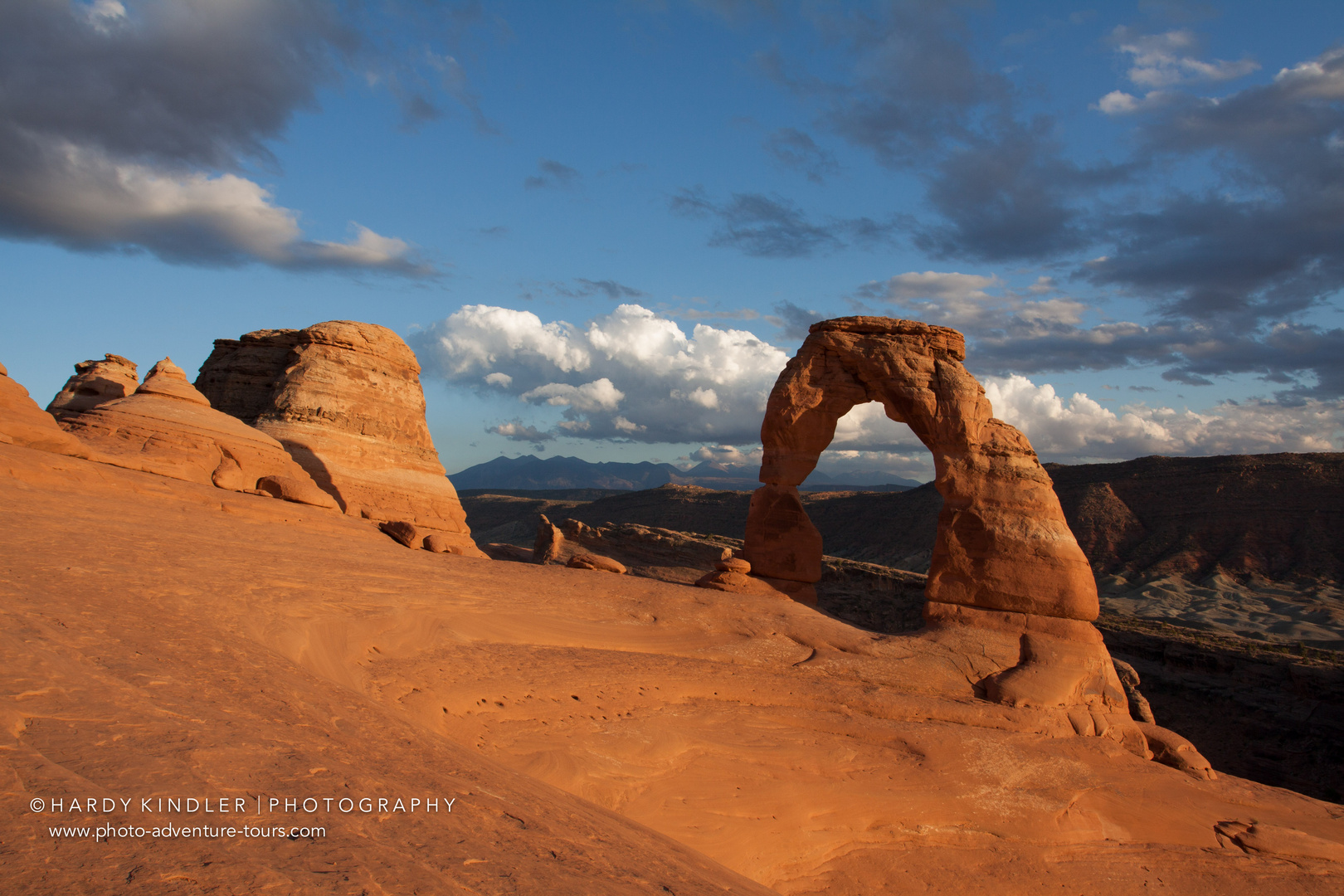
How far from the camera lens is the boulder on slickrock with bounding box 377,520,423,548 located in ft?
48.3

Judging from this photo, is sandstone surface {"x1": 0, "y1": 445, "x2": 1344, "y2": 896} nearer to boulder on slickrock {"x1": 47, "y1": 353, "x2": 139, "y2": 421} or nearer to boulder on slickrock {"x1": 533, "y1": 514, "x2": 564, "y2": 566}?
boulder on slickrock {"x1": 47, "y1": 353, "x2": 139, "y2": 421}

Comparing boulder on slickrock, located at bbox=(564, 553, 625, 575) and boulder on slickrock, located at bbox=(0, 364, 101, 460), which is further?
boulder on slickrock, located at bbox=(564, 553, 625, 575)

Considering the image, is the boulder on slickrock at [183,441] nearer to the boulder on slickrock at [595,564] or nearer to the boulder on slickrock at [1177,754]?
the boulder on slickrock at [595,564]

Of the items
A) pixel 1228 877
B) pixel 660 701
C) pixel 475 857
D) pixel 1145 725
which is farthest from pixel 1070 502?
pixel 475 857

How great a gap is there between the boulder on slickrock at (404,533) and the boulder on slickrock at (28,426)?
5.14 metres

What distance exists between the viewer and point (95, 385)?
1866 centimetres

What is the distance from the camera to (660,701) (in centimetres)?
800

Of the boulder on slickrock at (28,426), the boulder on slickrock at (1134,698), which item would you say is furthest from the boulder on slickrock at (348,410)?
the boulder on slickrock at (1134,698)

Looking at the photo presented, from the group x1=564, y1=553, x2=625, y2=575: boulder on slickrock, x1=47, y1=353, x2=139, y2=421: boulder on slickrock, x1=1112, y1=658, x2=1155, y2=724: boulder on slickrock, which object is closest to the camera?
x1=1112, y1=658, x2=1155, y2=724: boulder on slickrock

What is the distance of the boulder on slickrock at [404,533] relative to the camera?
14734mm

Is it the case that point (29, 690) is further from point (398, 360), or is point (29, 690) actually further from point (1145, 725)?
point (398, 360)

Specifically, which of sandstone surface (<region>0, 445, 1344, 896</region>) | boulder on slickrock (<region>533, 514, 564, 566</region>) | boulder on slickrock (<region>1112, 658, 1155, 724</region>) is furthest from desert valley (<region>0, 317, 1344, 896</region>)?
boulder on slickrock (<region>533, 514, 564, 566</region>)

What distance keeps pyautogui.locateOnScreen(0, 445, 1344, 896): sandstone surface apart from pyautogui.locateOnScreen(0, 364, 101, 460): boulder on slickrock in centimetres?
106

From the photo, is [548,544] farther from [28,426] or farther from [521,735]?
[521,735]
